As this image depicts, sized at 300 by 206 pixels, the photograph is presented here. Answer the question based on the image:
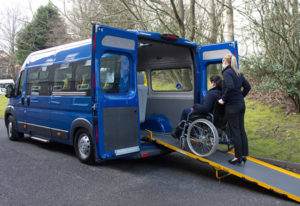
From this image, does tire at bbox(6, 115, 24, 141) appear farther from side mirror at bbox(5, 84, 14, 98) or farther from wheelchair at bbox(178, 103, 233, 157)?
wheelchair at bbox(178, 103, 233, 157)

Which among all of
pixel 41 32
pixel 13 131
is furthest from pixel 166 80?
pixel 41 32

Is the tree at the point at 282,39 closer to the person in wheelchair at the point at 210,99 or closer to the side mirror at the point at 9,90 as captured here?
the person in wheelchair at the point at 210,99

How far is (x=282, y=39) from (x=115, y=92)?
6.25m

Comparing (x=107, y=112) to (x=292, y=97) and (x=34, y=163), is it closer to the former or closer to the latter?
(x=34, y=163)

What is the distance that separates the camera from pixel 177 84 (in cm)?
754

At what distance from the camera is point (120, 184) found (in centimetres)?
500

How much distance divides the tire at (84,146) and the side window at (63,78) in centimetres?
102

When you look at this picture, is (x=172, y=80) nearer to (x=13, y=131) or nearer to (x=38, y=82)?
(x=38, y=82)

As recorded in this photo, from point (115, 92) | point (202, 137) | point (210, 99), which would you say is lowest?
point (202, 137)

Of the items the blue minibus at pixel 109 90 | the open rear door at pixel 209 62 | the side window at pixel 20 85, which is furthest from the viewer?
the side window at pixel 20 85

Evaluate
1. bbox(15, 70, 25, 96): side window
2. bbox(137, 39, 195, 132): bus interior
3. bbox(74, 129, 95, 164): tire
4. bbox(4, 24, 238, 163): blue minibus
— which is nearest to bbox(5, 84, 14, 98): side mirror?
bbox(4, 24, 238, 163): blue minibus

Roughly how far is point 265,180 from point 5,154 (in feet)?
19.2

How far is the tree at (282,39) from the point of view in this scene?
8.57 metres

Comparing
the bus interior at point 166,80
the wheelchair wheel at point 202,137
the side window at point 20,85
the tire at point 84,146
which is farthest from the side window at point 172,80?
the side window at point 20,85
